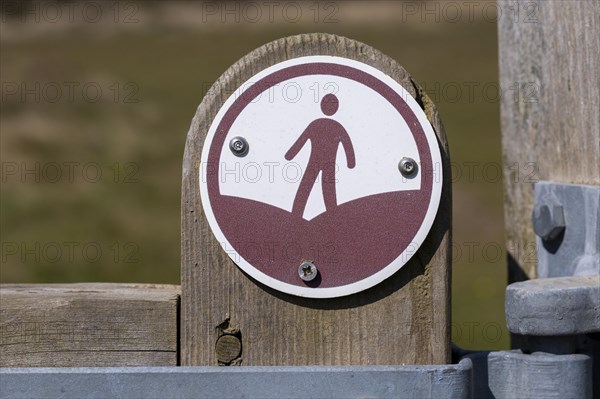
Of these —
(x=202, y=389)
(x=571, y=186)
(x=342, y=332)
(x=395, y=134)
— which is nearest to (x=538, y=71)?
(x=571, y=186)

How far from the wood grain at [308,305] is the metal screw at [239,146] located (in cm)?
4

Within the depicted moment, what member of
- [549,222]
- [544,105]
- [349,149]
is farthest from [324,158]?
[544,105]

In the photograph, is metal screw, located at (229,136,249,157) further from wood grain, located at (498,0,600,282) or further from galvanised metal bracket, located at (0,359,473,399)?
wood grain, located at (498,0,600,282)

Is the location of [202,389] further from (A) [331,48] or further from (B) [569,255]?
(B) [569,255]

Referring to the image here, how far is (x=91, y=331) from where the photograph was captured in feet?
3.94

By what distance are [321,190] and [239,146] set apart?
127 mm

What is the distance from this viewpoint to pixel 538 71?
1.75 m

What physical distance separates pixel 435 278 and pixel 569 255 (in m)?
0.42

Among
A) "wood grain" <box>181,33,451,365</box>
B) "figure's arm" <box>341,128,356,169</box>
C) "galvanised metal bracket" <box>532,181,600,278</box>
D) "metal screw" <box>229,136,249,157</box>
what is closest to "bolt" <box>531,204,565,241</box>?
"galvanised metal bracket" <box>532,181,600,278</box>

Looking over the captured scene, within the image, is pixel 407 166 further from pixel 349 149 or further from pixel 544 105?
pixel 544 105

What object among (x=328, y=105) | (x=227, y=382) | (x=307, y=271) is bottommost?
(x=227, y=382)

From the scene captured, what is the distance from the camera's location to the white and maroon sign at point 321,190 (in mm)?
1169

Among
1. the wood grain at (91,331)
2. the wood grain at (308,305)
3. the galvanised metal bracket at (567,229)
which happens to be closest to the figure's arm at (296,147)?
the wood grain at (308,305)

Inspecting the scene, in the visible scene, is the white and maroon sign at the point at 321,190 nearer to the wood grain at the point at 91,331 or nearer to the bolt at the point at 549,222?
the wood grain at the point at 91,331
